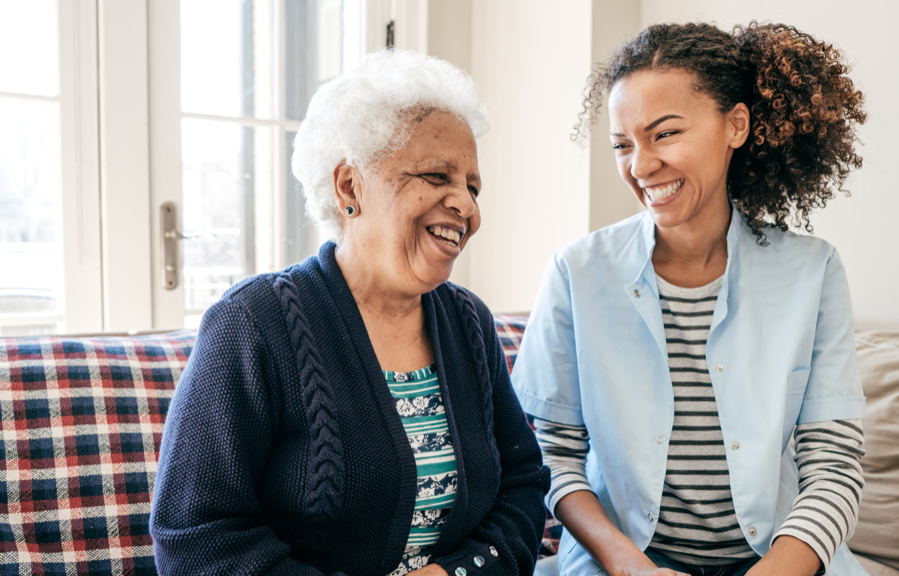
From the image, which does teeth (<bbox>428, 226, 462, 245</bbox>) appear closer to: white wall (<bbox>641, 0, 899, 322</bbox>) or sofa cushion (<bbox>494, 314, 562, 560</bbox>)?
sofa cushion (<bbox>494, 314, 562, 560</bbox>)

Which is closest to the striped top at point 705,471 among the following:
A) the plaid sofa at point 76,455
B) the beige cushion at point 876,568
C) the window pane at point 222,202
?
the beige cushion at point 876,568

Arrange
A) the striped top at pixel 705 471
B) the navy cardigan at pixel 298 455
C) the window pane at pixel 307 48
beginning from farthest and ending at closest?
the window pane at pixel 307 48, the striped top at pixel 705 471, the navy cardigan at pixel 298 455

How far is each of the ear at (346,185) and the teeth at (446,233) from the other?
129 mm

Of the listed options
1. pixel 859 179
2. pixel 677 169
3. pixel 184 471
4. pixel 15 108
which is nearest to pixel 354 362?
pixel 184 471

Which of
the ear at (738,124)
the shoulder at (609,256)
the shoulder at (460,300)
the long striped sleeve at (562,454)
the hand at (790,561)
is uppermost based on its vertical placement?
the ear at (738,124)

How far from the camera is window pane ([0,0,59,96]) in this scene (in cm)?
215

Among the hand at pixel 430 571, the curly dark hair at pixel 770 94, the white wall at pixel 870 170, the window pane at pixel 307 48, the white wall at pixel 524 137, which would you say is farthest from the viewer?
the window pane at pixel 307 48

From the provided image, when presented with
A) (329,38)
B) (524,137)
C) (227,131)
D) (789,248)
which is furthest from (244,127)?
(789,248)

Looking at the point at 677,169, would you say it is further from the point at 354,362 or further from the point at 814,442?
the point at 354,362

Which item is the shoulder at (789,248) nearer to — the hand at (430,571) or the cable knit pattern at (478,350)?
the cable knit pattern at (478,350)

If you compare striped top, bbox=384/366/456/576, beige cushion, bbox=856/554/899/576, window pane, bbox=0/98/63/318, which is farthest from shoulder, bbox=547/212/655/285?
window pane, bbox=0/98/63/318

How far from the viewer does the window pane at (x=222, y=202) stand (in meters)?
2.45

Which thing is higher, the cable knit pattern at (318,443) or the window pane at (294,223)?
the window pane at (294,223)

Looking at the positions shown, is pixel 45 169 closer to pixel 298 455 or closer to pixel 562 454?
pixel 298 455
